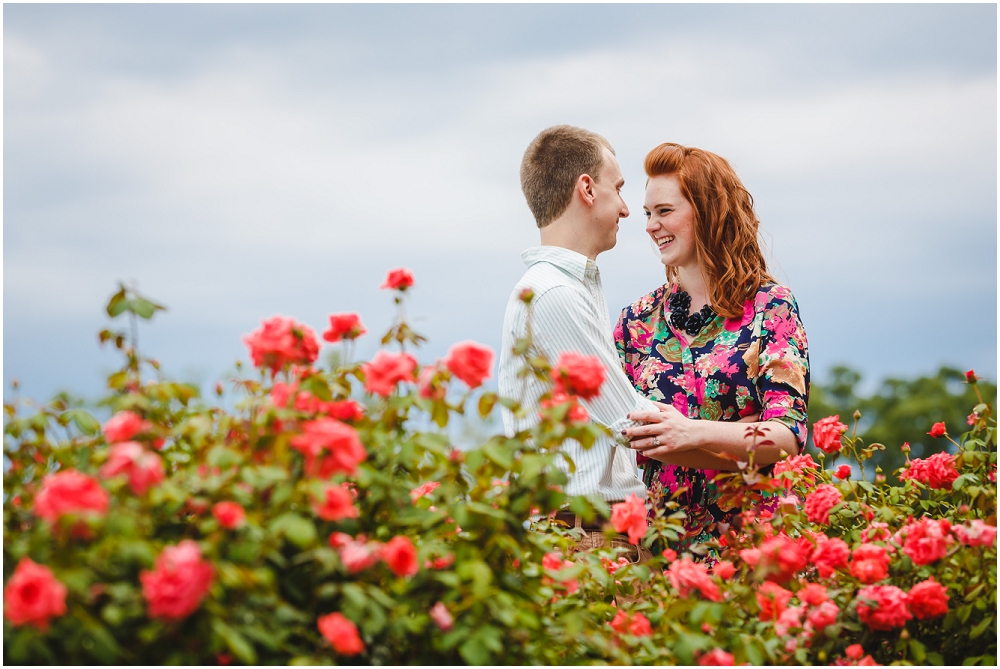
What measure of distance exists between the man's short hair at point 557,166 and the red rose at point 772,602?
78.0 inches

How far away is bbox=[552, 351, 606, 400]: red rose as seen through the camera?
7.14ft

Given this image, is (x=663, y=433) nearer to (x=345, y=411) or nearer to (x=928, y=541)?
(x=928, y=541)

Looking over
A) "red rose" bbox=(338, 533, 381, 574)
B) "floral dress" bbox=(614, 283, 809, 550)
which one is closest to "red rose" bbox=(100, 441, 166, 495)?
"red rose" bbox=(338, 533, 381, 574)

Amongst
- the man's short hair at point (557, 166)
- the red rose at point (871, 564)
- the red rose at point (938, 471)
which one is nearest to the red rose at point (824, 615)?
the red rose at point (871, 564)

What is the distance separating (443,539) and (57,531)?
0.96 m

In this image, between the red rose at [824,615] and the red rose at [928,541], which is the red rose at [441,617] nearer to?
the red rose at [824,615]

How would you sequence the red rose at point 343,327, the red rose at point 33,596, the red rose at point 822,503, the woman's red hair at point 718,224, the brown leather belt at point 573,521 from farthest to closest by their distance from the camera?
the woman's red hair at point 718,224, the brown leather belt at point 573,521, the red rose at point 822,503, the red rose at point 343,327, the red rose at point 33,596

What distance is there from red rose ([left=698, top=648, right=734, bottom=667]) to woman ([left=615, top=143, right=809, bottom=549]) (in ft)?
3.91

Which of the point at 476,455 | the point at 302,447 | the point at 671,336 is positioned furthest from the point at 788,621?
the point at 671,336

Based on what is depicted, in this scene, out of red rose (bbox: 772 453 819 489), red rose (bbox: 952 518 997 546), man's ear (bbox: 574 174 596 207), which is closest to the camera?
red rose (bbox: 952 518 997 546)

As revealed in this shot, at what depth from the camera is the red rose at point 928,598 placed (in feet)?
8.46

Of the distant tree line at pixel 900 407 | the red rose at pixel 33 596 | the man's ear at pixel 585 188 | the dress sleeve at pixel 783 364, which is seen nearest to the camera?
the red rose at pixel 33 596

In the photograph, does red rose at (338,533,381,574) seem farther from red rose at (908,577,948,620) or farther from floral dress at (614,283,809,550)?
floral dress at (614,283,809,550)

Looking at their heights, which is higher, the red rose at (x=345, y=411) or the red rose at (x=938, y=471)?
the red rose at (x=345, y=411)
